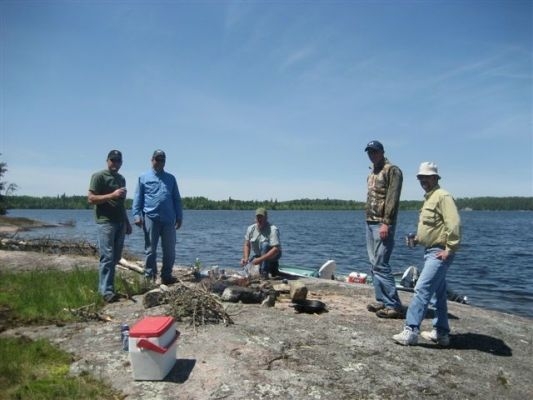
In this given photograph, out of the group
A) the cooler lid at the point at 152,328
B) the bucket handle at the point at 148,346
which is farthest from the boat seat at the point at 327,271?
the bucket handle at the point at 148,346

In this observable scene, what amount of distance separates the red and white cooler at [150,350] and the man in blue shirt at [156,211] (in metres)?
3.67

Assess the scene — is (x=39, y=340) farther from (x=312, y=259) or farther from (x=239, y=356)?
(x=312, y=259)

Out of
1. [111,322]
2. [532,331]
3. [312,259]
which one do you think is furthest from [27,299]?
[312,259]

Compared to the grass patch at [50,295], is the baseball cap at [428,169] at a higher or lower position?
higher

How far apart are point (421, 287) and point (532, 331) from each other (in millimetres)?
2677

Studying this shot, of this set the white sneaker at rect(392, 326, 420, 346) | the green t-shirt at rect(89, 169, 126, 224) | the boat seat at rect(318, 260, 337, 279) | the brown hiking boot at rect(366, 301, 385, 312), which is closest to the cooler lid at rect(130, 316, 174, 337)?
the white sneaker at rect(392, 326, 420, 346)

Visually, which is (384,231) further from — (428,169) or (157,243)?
(157,243)

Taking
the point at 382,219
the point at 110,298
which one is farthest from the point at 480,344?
the point at 110,298

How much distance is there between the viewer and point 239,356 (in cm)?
437

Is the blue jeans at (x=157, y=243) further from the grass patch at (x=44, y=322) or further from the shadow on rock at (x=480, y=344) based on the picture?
the shadow on rock at (x=480, y=344)

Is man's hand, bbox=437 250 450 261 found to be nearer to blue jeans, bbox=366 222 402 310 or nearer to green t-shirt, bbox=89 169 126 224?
blue jeans, bbox=366 222 402 310

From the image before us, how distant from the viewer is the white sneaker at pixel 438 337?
506cm

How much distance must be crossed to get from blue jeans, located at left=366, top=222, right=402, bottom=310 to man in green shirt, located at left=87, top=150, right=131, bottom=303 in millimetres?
3820

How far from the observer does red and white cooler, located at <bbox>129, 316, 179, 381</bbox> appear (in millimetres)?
3748
